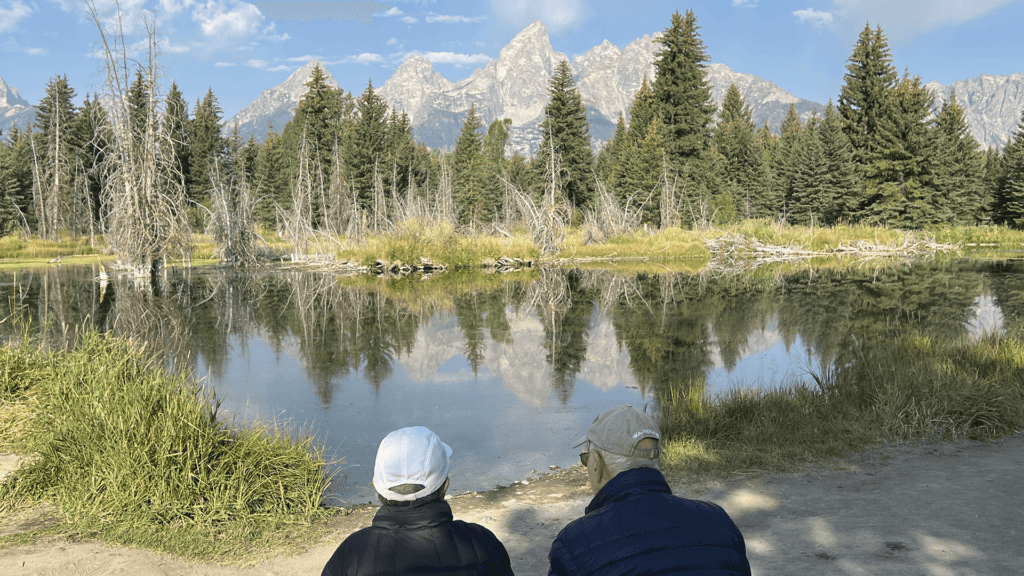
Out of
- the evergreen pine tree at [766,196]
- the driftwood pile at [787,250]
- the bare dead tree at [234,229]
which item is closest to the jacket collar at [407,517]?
the bare dead tree at [234,229]

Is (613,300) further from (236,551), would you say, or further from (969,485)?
(236,551)

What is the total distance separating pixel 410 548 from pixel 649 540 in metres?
0.69

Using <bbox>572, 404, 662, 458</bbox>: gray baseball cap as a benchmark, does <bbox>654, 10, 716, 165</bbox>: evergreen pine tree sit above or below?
above

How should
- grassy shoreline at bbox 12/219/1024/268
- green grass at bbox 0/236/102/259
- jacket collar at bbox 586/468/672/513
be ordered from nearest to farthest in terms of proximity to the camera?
1. jacket collar at bbox 586/468/672/513
2. grassy shoreline at bbox 12/219/1024/268
3. green grass at bbox 0/236/102/259

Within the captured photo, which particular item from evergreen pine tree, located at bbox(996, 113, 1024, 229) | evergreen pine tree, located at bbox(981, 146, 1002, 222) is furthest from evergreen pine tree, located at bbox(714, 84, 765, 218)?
evergreen pine tree, located at bbox(996, 113, 1024, 229)

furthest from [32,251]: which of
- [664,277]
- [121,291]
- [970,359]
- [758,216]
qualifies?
[758,216]

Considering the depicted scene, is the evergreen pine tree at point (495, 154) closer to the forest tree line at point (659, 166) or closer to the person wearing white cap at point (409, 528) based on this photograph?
the forest tree line at point (659, 166)

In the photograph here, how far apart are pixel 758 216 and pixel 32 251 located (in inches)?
1981

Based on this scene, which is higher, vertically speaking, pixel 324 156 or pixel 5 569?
pixel 324 156

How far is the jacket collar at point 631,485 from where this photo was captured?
2045 mm

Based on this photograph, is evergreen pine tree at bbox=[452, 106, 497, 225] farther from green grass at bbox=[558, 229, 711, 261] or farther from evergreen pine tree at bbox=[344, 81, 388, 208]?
green grass at bbox=[558, 229, 711, 261]

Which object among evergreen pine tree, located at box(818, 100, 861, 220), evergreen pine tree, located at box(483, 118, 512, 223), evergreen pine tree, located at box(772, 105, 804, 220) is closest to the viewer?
evergreen pine tree, located at box(818, 100, 861, 220)

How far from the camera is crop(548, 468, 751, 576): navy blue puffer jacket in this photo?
1857 millimetres

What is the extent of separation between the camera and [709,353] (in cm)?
1170
